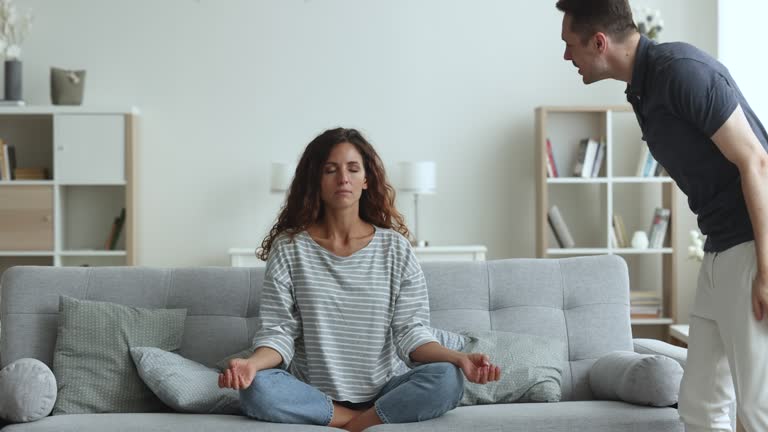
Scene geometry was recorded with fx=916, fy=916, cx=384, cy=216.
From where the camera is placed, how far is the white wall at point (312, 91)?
5.45m

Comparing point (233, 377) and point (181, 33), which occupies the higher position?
point (181, 33)

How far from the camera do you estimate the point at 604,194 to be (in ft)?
17.5

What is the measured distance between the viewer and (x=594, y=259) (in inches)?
118

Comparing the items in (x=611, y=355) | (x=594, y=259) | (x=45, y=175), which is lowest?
(x=611, y=355)

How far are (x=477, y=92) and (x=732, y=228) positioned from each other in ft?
11.9

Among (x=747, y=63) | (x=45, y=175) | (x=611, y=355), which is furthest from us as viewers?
(x=45, y=175)

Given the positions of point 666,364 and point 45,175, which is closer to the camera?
point 666,364

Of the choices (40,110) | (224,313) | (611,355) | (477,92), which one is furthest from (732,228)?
(40,110)

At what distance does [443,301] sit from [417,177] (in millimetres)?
2317

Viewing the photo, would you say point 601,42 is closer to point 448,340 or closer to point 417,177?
point 448,340

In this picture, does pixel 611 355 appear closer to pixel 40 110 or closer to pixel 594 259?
pixel 594 259

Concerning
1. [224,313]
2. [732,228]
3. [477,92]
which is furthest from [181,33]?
[732,228]

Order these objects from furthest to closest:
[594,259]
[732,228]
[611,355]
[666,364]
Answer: [594,259], [611,355], [666,364], [732,228]

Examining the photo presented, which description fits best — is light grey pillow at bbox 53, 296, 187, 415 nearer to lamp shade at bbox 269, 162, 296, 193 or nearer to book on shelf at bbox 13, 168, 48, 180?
lamp shade at bbox 269, 162, 296, 193
